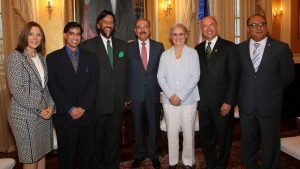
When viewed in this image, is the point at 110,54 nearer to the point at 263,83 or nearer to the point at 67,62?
the point at 67,62

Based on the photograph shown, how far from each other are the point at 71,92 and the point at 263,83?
2.04 meters

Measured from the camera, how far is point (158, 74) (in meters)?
3.62

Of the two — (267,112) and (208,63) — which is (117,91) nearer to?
(208,63)

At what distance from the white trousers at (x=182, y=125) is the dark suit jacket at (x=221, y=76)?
227 mm

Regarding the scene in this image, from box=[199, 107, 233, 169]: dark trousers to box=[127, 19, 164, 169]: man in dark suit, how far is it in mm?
594

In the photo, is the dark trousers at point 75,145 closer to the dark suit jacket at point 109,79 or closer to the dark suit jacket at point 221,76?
the dark suit jacket at point 109,79

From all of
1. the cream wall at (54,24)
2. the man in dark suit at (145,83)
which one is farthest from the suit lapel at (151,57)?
the cream wall at (54,24)

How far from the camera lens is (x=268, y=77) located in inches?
129

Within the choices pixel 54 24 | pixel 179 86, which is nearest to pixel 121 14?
pixel 54 24

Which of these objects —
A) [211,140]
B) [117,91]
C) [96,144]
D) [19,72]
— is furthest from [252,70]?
[19,72]

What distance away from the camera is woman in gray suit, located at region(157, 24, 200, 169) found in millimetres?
3492

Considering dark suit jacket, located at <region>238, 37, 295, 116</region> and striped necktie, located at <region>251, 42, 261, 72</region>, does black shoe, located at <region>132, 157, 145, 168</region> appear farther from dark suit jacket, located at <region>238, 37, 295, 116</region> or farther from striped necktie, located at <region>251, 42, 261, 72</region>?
striped necktie, located at <region>251, 42, 261, 72</region>

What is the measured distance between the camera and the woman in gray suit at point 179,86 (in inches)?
137

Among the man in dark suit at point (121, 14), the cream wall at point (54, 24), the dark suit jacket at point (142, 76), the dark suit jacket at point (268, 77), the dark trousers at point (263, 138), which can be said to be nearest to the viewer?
the dark suit jacket at point (268, 77)
